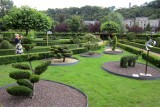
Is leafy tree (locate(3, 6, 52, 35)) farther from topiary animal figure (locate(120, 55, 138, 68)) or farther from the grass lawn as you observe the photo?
topiary animal figure (locate(120, 55, 138, 68))

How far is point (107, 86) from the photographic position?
23.9ft

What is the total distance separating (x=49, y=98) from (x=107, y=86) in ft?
9.29

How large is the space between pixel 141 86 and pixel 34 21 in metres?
14.6

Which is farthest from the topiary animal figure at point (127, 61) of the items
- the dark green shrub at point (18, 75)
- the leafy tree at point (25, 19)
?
the leafy tree at point (25, 19)

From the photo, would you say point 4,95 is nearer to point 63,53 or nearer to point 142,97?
point 142,97

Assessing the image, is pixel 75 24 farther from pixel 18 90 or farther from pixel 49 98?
pixel 18 90

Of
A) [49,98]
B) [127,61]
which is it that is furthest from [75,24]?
[49,98]

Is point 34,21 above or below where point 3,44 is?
above

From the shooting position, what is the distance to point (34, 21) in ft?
62.6

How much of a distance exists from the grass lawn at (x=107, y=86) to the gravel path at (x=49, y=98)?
53 centimetres

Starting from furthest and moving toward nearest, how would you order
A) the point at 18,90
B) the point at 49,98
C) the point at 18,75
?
the point at 49,98
the point at 18,75
the point at 18,90

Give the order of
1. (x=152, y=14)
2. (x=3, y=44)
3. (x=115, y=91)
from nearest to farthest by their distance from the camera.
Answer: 1. (x=115, y=91)
2. (x=3, y=44)
3. (x=152, y=14)


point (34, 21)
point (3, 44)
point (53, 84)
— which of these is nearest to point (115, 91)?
point (53, 84)

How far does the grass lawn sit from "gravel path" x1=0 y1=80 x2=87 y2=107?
0.53 meters
